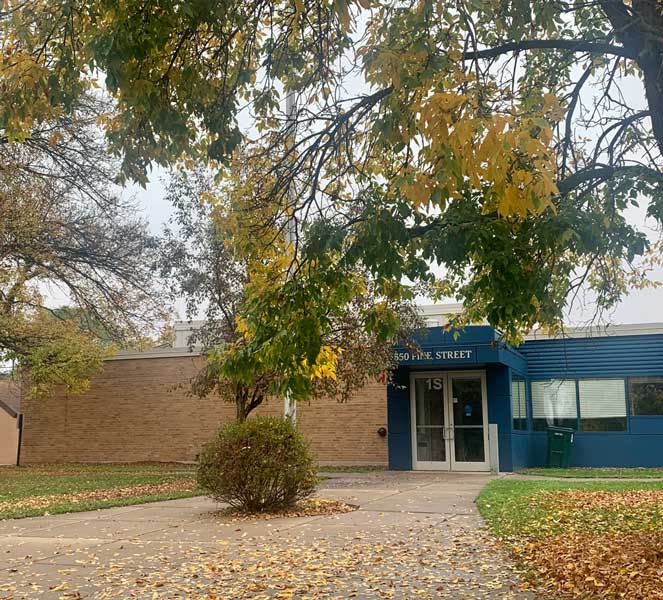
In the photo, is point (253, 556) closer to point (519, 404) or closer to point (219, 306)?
point (219, 306)

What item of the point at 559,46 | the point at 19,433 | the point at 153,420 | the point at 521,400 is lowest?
the point at 19,433

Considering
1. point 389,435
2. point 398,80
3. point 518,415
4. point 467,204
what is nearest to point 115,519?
point 467,204

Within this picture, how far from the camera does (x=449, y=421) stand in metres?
20.0

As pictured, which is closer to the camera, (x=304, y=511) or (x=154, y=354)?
(x=304, y=511)

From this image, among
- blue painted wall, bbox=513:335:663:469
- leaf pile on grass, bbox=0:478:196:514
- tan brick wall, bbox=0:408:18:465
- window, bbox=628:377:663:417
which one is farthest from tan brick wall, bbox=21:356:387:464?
leaf pile on grass, bbox=0:478:196:514

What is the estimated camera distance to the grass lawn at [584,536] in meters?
5.80

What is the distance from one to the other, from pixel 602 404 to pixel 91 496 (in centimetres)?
1412

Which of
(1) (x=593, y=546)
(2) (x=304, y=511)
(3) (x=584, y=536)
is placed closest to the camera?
(1) (x=593, y=546)

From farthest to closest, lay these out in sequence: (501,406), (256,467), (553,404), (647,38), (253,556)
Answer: (553,404) → (501,406) → (256,467) → (253,556) → (647,38)

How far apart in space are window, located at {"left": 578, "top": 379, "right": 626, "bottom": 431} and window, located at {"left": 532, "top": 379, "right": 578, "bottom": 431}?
251 mm

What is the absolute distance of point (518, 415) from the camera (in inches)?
817

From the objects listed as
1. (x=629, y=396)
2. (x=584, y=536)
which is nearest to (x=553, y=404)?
(x=629, y=396)

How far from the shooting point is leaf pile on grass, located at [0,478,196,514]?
12449 mm

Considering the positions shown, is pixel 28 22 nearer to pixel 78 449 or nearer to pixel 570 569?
pixel 570 569
